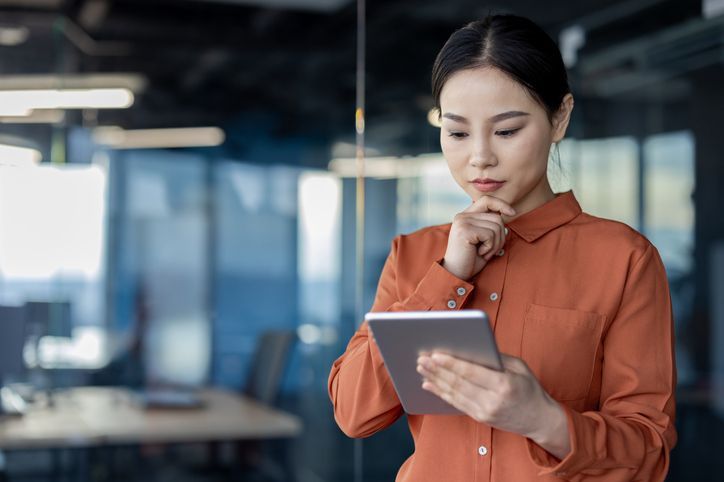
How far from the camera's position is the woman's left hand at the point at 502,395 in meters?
1.09

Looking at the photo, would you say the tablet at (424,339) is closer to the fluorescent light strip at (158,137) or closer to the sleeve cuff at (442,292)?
the sleeve cuff at (442,292)

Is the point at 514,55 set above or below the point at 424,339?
above

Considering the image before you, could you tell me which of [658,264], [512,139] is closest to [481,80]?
[512,139]

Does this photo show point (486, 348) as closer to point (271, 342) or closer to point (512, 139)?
point (512, 139)

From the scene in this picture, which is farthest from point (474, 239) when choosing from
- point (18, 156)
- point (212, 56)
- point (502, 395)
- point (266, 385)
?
point (212, 56)

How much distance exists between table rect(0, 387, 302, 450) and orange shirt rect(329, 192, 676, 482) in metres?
3.24

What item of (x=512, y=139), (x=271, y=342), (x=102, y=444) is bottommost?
(x=102, y=444)

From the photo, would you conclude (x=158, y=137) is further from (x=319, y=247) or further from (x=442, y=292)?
(x=442, y=292)

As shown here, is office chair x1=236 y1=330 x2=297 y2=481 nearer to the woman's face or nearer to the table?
the table

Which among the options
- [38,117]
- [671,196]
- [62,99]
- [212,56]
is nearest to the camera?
[671,196]

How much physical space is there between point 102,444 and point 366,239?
1772 millimetres

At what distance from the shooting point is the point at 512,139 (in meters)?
1.29

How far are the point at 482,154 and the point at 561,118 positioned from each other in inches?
6.4

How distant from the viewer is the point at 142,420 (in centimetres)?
460
